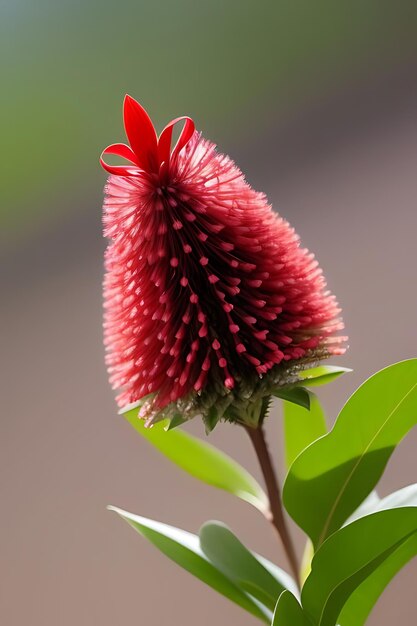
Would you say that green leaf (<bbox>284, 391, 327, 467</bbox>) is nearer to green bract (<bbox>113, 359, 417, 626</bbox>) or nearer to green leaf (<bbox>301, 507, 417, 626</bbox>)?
green bract (<bbox>113, 359, 417, 626</bbox>)

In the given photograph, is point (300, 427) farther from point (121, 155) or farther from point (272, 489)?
point (121, 155)

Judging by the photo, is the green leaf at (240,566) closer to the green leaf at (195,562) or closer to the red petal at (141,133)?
the green leaf at (195,562)

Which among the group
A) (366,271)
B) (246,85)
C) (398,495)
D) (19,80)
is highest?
(19,80)

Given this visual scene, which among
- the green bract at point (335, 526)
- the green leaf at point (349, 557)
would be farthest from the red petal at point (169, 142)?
the green leaf at point (349, 557)

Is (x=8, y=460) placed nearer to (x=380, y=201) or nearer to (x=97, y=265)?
(x=97, y=265)

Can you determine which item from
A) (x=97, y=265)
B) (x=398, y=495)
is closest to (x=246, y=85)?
(x=97, y=265)
